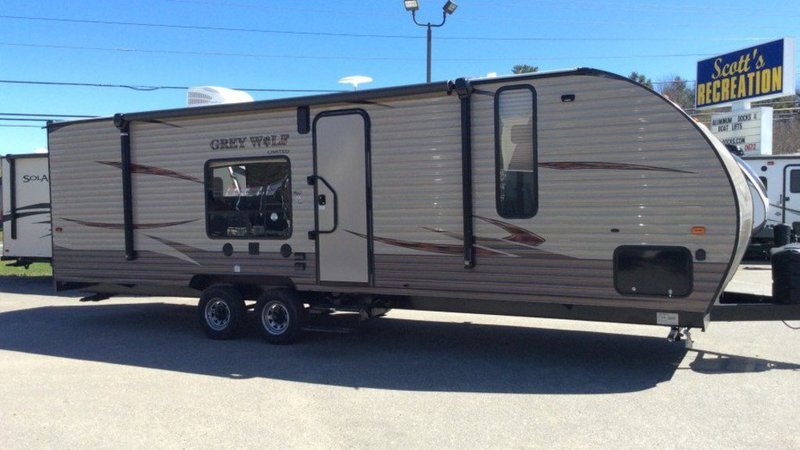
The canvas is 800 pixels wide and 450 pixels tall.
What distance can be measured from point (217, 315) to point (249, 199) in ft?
5.21

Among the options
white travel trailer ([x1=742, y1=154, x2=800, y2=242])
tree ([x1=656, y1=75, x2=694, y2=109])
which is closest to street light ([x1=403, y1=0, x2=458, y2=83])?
white travel trailer ([x1=742, y1=154, x2=800, y2=242])

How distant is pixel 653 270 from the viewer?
612 cm

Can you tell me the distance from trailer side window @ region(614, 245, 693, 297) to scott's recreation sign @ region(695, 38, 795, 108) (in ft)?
59.1

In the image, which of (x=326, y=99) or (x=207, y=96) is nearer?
(x=326, y=99)

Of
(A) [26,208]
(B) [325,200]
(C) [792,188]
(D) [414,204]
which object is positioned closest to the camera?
(D) [414,204]

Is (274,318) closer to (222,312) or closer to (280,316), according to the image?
(280,316)

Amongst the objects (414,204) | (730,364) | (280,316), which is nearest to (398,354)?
(280,316)

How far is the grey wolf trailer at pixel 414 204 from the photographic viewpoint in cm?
609

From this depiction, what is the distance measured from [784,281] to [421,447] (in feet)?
13.6

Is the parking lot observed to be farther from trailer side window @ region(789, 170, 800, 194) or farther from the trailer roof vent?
trailer side window @ region(789, 170, 800, 194)

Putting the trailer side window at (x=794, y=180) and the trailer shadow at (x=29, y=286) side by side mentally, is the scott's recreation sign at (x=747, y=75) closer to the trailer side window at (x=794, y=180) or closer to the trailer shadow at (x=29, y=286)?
the trailer side window at (x=794, y=180)

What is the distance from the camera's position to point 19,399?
19.4 feet

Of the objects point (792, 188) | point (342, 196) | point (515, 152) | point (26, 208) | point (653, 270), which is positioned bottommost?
point (653, 270)

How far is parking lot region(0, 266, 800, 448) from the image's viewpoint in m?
4.93
